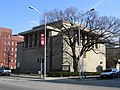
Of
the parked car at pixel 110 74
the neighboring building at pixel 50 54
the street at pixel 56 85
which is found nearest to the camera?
the street at pixel 56 85

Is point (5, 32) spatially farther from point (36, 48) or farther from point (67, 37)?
point (67, 37)

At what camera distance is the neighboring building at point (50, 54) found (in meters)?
58.2

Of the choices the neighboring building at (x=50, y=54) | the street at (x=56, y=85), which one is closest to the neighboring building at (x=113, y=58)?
the neighboring building at (x=50, y=54)

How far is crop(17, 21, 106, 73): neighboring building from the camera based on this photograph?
58219 mm

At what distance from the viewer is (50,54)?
60281 millimetres

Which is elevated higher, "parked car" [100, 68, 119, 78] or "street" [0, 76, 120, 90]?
"parked car" [100, 68, 119, 78]

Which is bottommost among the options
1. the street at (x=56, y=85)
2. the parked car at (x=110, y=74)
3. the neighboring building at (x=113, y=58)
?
the street at (x=56, y=85)

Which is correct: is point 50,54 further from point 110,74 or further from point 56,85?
point 56,85

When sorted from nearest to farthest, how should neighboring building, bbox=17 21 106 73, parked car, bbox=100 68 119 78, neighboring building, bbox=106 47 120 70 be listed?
parked car, bbox=100 68 119 78, neighboring building, bbox=17 21 106 73, neighboring building, bbox=106 47 120 70

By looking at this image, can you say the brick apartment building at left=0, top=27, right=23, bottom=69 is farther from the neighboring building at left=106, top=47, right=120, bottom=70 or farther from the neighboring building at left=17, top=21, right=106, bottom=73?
the neighboring building at left=17, top=21, right=106, bottom=73

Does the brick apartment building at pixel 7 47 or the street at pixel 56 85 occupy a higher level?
the brick apartment building at pixel 7 47

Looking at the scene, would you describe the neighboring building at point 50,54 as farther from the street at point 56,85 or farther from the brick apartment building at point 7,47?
the brick apartment building at point 7,47

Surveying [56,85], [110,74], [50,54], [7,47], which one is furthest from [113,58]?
[7,47]

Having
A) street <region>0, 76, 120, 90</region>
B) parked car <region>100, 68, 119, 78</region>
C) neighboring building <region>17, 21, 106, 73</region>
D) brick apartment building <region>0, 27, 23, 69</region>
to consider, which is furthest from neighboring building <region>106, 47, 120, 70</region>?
street <region>0, 76, 120, 90</region>
